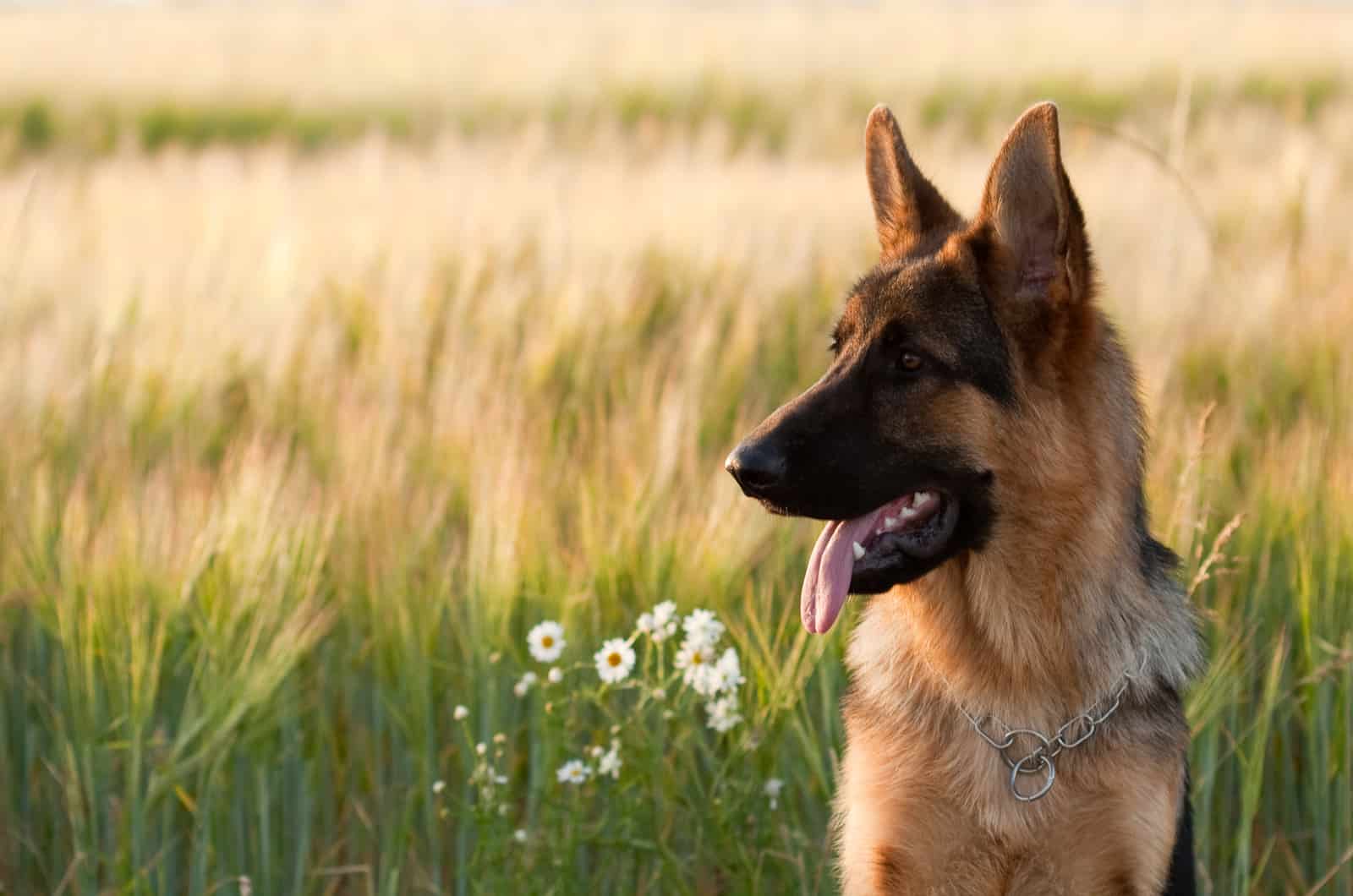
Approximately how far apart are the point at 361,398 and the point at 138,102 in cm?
1533

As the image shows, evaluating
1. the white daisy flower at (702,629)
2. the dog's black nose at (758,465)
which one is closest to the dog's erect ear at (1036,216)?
the dog's black nose at (758,465)

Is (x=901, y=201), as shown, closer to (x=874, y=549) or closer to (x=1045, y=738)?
(x=874, y=549)

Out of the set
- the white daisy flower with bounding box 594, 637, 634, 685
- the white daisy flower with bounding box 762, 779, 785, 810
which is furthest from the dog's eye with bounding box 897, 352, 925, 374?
the white daisy flower with bounding box 762, 779, 785, 810

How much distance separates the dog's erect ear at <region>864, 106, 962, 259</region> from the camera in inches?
126

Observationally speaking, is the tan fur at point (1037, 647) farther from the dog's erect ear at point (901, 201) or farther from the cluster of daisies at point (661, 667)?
the cluster of daisies at point (661, 667)

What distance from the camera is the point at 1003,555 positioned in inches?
119

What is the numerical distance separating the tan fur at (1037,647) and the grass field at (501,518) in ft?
1.35

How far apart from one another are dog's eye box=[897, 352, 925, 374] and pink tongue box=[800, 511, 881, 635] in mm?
285

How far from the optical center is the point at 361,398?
207 inches

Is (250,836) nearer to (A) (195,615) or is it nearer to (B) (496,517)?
(A) (195,615)

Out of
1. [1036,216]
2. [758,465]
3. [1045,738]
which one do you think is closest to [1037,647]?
[1045,738]

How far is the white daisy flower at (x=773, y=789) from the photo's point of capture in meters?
3.38

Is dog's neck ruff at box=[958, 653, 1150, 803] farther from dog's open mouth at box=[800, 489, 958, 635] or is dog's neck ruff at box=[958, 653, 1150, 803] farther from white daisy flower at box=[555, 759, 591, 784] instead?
white daisy flower at box=[555, 759, 591, 784]

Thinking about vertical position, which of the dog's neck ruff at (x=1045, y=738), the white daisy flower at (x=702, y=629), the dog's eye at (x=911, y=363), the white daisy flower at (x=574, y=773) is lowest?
the white daisy flower at (x=574, y=773)
